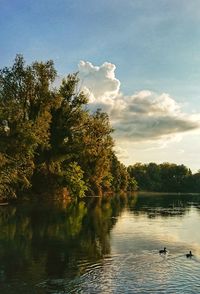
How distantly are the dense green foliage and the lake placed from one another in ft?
51.1

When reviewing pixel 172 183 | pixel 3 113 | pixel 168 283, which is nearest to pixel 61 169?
pixel 3 113

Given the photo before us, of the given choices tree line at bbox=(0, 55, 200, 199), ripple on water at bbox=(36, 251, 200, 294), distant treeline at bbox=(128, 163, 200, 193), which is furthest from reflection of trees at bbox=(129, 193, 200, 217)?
distant treeline at bbox=(128, 163, 200, 193)

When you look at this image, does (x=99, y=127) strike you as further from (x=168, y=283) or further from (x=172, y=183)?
(x=172, y=183)

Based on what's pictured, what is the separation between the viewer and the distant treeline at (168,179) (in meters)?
190

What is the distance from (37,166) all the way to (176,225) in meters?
32.9

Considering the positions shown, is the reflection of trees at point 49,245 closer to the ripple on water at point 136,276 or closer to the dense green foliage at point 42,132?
the ripple on water at point 136,276

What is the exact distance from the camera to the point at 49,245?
27.4 metres

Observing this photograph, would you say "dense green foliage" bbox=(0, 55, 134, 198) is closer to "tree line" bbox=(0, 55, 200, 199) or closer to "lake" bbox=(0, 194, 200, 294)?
"tree line" bbox=(0, 55, 200, 199)

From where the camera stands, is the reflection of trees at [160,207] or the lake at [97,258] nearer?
the lake at [97,258]

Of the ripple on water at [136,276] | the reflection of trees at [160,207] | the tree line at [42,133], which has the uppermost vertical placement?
the tree line at [42,133]

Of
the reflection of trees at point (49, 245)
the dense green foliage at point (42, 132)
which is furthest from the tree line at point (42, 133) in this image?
the reflection of trees at point (49, 245)

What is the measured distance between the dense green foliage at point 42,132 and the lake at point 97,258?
15565mm

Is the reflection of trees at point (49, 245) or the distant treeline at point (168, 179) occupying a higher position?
the distant treeline at point (168, 179)

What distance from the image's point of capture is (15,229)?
34.2 metres
